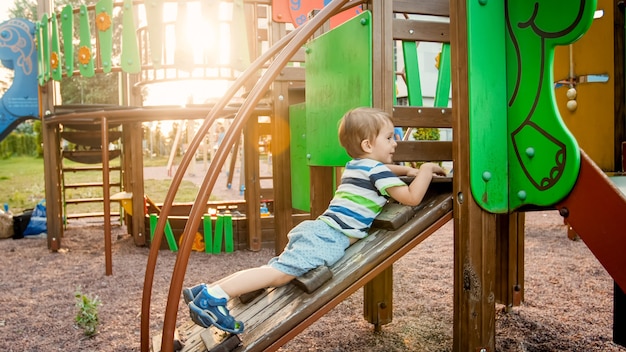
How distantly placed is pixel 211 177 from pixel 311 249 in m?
0.50

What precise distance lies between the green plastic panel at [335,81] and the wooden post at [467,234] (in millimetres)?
538

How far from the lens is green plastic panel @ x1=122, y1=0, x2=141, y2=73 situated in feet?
16.9

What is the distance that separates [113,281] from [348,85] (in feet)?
9.70

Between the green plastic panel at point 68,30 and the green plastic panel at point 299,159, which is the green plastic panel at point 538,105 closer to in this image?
the green plastic panel at point 299,159

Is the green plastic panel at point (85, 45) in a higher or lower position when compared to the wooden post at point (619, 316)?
higher

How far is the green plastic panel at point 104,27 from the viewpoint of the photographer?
5.25 meters

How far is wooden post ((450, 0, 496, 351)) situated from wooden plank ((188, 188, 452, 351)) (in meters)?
0.13

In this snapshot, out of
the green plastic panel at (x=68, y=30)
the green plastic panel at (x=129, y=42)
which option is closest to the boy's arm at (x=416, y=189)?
the green plastic panel at (x=129, y=42)

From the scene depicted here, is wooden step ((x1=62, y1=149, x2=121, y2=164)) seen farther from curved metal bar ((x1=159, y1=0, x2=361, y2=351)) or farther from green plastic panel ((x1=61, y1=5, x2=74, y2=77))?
curved metal bar ((x1=159, y1=0, x2=361, y2=351))

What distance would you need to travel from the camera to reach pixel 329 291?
199cm

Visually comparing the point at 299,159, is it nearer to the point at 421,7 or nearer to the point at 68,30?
the point at 421,7

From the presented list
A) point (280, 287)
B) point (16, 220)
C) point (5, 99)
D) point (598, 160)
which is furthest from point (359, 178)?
point (16, 220)

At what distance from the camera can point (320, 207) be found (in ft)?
11.8

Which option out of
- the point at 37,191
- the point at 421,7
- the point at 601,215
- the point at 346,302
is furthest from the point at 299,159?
the point at 37,191
